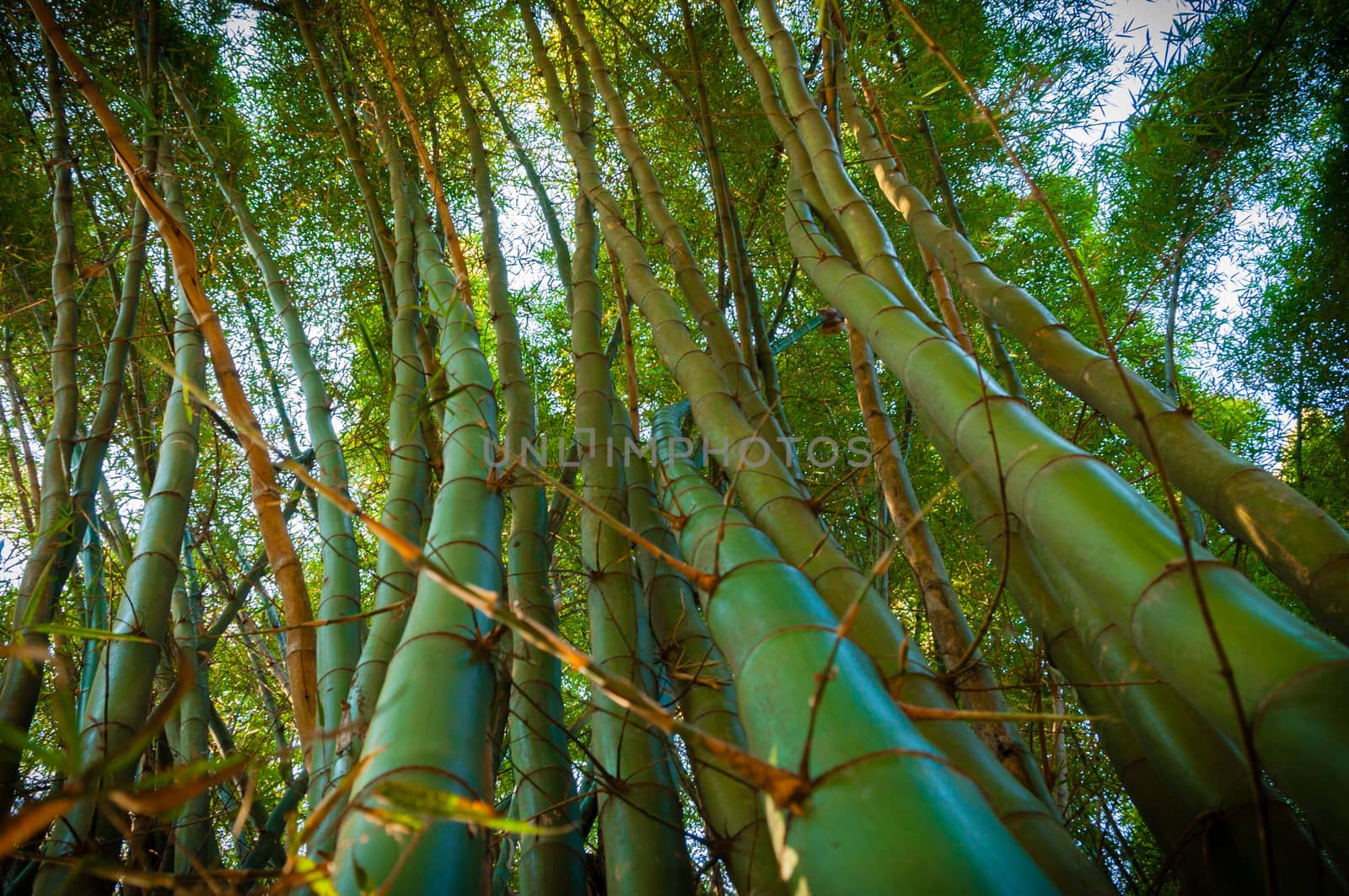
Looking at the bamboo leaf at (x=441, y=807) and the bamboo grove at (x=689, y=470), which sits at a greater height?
the bamboo grove at (x=689, y=470)

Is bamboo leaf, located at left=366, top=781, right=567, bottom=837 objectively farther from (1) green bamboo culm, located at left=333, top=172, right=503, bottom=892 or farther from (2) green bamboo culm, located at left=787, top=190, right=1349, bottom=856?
(2) green bamboo culm, located at left=787, top=190, right=1349, bottom=856

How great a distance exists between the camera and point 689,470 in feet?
4.37

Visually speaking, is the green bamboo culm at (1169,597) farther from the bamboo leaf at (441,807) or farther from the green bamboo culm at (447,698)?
the green bamboo culm at (447,698)

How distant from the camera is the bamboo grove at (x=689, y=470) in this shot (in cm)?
65

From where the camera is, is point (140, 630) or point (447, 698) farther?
point (140, 630)

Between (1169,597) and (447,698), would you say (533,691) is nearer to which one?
(447,698)

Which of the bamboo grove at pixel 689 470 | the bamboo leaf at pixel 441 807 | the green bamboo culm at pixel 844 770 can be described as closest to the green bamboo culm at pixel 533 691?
the bamboo grove at pixel 689 470

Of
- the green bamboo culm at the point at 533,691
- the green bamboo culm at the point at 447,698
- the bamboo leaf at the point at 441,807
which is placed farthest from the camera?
the green bamboo culm at the point at 533,691

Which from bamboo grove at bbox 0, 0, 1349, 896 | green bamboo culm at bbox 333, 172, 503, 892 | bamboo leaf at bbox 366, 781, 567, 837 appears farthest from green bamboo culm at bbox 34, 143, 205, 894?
bamboo leaf at bbox 366, 781, 567, 837

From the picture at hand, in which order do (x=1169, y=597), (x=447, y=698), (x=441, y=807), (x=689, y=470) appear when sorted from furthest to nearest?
(x=689, y=470) < (x=447, y=698) < (x=1169, y=597) < (x=441, y=807)

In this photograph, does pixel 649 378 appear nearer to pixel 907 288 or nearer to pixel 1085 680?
pixel 907 288

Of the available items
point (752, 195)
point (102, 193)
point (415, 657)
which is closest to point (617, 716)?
point (415, 657)

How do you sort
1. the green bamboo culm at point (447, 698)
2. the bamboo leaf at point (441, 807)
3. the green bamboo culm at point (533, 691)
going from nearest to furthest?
the bamboo leaf at point (441, 807)
the green bamboo culm at point (447, 698)
the green bamboo culm at point (533, 691)

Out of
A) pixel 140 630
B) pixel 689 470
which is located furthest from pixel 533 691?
pixel 140 630
